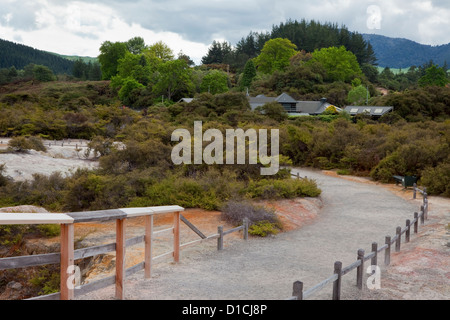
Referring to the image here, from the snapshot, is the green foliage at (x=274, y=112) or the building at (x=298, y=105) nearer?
the green foliage at (x=274, y=112)

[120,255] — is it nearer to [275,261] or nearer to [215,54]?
[275,261]

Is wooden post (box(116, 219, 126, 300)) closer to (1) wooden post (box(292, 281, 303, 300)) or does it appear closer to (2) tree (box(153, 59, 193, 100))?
(1) wooden post (box(292, 281, 303, 300))

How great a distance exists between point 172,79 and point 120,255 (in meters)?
62.1

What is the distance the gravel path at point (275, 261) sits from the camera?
7.12 metres

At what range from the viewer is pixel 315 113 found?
62625 millimetres

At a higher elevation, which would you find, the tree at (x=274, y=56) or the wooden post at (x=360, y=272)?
the tree at (x=274, y=56)

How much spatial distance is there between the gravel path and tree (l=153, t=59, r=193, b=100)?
52.0 m

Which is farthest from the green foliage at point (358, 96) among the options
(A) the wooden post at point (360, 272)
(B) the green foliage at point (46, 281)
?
(B) the green foliage at point (46, 281)

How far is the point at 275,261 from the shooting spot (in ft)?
32.0

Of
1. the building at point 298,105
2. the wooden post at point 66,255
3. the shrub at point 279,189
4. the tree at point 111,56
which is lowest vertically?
the shrub at point 279,189

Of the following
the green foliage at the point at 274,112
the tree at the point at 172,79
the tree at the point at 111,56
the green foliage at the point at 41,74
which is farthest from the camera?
the tree at the point at 111,56

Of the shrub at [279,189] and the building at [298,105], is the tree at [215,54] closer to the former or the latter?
the building at [298,105]

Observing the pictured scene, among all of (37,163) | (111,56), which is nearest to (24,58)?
(111,56)

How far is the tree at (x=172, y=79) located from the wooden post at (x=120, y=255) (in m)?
60.3
